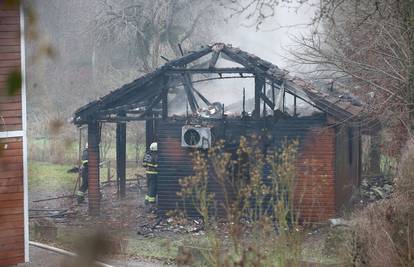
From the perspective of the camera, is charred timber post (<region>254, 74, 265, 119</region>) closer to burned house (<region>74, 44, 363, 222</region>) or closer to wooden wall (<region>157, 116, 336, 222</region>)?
burned house (<region>74, 44, 363, 222</region>)

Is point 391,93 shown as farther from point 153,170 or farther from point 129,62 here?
point 129,62

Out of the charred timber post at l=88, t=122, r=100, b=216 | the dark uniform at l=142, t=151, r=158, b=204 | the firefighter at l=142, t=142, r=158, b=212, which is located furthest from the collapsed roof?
the dark uniform at l=142, t=151, r=158, b=204

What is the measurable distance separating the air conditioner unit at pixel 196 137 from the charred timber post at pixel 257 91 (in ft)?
4.08

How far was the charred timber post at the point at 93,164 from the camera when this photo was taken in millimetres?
16391

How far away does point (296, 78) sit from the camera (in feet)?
50.4

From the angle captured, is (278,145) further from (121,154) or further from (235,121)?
(121,154)

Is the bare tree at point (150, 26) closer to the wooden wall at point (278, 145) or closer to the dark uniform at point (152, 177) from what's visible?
the dark uniform at point (152, 177)

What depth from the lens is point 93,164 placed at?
1648 centimetres

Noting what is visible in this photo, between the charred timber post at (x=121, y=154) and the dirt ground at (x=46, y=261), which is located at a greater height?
the charred timber post at (x=121, y=154)

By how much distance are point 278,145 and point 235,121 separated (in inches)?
46.1

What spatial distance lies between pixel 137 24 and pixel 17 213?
70.5 ft

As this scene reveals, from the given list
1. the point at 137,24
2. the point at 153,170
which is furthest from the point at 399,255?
the point at 137,24

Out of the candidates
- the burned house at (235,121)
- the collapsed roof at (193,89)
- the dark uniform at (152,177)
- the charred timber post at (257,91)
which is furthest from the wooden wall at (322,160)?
the dark uniform at (152,177)

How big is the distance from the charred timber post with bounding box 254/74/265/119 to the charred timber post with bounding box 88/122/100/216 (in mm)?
4041
